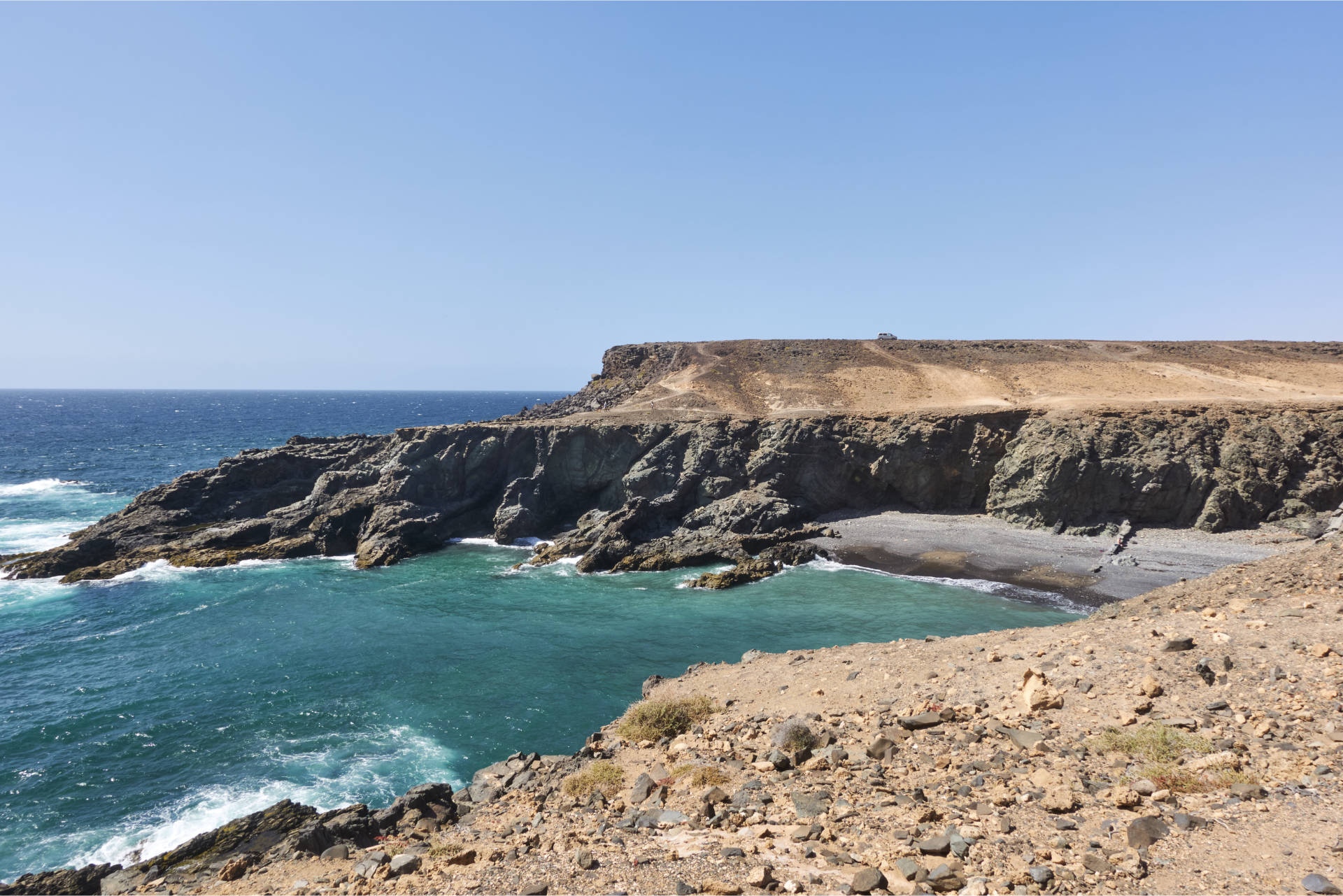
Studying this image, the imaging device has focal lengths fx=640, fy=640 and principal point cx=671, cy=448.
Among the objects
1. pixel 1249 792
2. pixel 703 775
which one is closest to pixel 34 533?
pixel 703 775

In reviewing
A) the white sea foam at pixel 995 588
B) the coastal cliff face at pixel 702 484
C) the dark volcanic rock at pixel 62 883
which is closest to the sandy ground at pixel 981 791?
the dark volcanic rock at pixel 62 883

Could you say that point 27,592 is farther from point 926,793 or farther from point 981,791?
point 981,791

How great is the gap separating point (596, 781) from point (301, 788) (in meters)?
9.74

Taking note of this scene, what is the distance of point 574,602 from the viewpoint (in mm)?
31266

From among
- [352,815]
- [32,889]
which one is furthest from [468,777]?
[32,889]

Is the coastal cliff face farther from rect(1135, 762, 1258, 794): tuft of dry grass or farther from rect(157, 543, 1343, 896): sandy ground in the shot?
rect(1135, 762, 1258, 794): tuft of dry grass

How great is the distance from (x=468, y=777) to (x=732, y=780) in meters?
9.19

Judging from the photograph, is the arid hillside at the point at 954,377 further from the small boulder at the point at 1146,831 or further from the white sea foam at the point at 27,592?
the small boulder at the point at 1146,831

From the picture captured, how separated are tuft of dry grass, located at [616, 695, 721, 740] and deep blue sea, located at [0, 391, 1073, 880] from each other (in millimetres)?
4396

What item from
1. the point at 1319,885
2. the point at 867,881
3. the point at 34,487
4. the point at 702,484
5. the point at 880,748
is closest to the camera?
the point at 1319,885

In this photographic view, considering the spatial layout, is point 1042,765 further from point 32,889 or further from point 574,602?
point 574,602

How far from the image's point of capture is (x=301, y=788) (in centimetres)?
1673

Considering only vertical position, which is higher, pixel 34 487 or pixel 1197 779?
pixel 1197 779

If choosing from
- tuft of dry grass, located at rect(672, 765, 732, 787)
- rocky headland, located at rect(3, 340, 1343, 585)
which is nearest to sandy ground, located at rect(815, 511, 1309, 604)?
rocky headland, located at rect(3, 340, 1343, 585)
